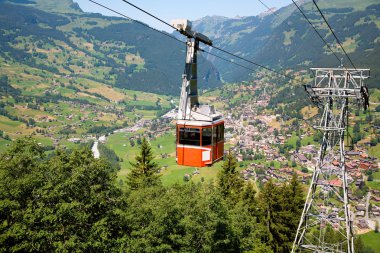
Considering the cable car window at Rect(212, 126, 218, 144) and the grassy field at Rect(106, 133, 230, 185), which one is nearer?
the cable car window at Rect(212, 126, 218, 144)

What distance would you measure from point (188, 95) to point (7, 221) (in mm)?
10520

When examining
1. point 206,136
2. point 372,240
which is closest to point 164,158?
point 372,240

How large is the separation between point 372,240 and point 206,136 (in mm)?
68836

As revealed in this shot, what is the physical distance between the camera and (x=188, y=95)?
16.9 metres

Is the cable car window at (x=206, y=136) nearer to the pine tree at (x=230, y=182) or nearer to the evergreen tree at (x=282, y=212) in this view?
the evergreen tree at (x=282, y=212)

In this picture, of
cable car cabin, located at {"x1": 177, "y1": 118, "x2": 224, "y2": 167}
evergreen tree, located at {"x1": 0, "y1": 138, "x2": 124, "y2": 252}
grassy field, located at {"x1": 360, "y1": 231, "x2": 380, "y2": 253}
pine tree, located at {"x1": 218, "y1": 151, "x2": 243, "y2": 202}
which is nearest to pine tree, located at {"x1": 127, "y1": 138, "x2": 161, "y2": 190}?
pine tree, located at {"x1": 218, "y1": 151, "x2": 243, "y2": 202}

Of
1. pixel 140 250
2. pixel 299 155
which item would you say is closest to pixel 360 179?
pixel 299 155

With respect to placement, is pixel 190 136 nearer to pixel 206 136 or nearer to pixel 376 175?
pixel 206 136

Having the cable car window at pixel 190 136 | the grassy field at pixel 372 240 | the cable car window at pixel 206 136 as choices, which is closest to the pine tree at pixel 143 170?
the cable car window at pixel 190 136

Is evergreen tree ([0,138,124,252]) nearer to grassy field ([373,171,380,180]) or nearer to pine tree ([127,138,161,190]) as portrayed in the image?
pine tree ([127,138,161,190])

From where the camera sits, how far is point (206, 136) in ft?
56.3

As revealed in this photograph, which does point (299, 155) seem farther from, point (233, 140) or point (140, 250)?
point (140, 250)

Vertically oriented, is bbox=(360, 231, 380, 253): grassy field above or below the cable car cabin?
below

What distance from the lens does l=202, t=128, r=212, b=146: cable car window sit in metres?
17.1
